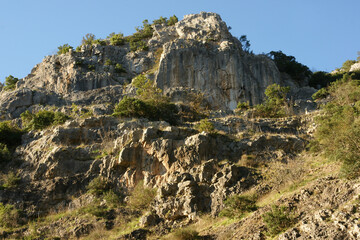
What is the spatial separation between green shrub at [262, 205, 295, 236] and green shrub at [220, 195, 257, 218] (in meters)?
2.73

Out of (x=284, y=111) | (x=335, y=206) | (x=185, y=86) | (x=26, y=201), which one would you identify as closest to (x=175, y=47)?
(x=185, y=86)

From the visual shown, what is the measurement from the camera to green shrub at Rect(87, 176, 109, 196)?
71.5 feet

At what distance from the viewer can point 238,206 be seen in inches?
690

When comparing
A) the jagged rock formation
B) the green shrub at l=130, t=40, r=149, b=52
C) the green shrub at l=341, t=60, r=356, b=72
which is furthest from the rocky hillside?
the green shrub at l=341, t=60, r=356, b=72

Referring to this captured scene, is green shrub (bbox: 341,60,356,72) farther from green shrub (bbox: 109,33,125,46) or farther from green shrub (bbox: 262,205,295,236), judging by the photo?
green shrub (bbox: 262,205,295,236)

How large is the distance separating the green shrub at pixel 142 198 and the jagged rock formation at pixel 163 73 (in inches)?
722

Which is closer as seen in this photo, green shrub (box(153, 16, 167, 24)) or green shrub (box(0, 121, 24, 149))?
green shrub (box(0, 121, 24, 149))

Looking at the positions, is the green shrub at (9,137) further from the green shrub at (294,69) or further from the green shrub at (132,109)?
the green shrub at (294,69)

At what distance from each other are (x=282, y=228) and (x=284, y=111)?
2002cm

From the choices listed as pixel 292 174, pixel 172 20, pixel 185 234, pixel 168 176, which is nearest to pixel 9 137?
pixel 168 176

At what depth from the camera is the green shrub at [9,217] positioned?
2052 centimetres

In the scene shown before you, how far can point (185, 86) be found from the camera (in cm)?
4225

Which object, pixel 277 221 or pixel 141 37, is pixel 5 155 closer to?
pixel 277 221

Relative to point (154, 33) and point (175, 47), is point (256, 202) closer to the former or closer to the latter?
point (175, 47)
